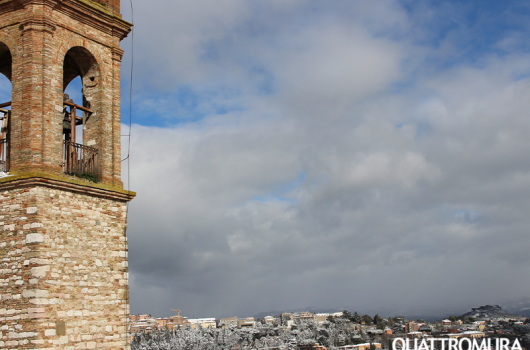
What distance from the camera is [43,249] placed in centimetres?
1053

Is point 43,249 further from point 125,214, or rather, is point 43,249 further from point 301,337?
point 301,337

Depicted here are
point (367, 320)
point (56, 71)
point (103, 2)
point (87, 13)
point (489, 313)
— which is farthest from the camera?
point (367, 320)

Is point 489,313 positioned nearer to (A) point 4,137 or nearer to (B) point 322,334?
(B) point 322,334

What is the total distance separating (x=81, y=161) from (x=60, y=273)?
2.93 m

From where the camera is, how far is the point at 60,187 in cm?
1118

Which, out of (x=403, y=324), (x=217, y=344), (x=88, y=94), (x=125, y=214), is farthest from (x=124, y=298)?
(x=403, y=324)

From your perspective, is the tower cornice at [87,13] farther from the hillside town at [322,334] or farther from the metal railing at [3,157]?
the hillside town at [322,334]

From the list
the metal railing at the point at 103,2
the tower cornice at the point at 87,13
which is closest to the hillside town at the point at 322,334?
the tower cornice at the point at 87,13

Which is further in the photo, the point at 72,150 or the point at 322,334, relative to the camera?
the point at 322,334

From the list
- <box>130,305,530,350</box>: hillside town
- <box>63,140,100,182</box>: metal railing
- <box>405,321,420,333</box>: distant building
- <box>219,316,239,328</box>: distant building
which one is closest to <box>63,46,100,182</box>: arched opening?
<box>63,140,100,182</box>: metal railing

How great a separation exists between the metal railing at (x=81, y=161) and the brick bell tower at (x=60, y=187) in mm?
25

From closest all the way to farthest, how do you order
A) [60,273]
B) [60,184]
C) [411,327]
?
1. [60,273]
2. [60,184]
3. [411,327]

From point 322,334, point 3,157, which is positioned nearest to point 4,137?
point 3,157

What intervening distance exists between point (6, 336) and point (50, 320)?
88 centimetres
